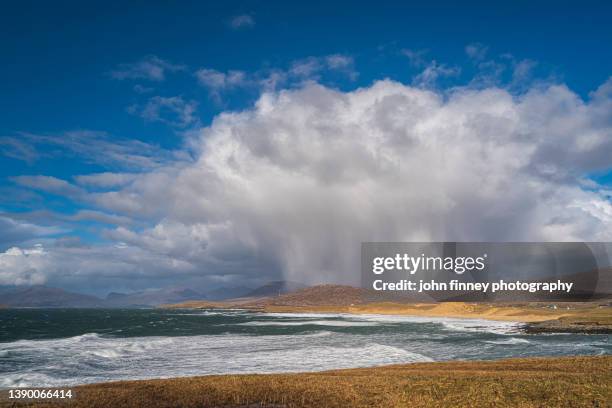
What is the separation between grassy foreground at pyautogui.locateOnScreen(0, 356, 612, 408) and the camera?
822 inches

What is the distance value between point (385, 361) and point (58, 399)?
31.5 m

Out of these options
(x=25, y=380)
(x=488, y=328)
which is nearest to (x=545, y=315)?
(x=488, y=328)

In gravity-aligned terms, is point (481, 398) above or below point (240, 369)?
above

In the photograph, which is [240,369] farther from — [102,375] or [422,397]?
[422,397]

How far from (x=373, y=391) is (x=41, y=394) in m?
17.9

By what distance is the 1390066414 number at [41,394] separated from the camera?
75.2 ft

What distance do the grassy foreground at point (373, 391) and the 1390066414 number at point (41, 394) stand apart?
78 cm

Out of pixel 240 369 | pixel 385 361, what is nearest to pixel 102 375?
pixel 240 369

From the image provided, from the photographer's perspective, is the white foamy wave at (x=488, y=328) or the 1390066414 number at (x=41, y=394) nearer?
the 1390066414 number at (x=41, y=394)

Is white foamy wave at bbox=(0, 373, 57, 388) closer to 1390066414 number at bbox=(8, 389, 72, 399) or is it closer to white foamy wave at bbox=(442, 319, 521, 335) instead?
1390066414 number at bbox=(8, 389, 72, 399)

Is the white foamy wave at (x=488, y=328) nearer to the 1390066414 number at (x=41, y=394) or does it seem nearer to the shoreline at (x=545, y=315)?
the shoreline at (x=545, y=315)

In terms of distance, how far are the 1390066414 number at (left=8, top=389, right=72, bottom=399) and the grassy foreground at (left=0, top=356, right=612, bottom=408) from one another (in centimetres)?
78

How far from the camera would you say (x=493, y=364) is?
109ft

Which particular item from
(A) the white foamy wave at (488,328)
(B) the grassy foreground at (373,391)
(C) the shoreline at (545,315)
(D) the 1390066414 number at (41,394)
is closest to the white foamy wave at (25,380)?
(D) the 1390066414 number at (41,394)
